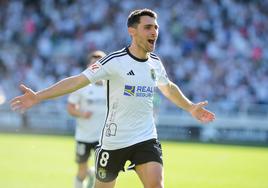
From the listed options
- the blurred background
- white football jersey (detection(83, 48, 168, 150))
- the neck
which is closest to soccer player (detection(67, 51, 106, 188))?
the neck

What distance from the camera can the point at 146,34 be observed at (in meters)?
8.02

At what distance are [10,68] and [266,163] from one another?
1503cm

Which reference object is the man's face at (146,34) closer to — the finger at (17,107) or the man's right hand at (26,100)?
the man's right hand at (26,100)

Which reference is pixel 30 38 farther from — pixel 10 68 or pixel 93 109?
pixel 93 109

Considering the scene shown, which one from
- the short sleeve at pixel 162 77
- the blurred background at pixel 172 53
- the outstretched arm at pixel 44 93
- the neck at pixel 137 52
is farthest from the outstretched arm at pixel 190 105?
the blurred background at pixel 172 53

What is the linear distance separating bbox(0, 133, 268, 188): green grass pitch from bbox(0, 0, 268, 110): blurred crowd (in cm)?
440

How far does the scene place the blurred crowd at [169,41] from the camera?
27359 millimetres

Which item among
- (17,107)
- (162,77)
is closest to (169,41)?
(162,77)

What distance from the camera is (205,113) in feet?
28.2

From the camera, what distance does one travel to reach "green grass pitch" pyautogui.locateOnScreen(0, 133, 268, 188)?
1423 cm

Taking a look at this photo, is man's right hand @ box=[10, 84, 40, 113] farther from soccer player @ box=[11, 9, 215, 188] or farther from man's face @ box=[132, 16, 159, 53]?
man's face @ box=[132, 16, 159, 53]

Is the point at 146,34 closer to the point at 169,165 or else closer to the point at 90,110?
the point at 90,110

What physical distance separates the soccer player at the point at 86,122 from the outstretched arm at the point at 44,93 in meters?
4.05

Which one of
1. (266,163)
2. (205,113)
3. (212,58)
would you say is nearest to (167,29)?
(212,58)
